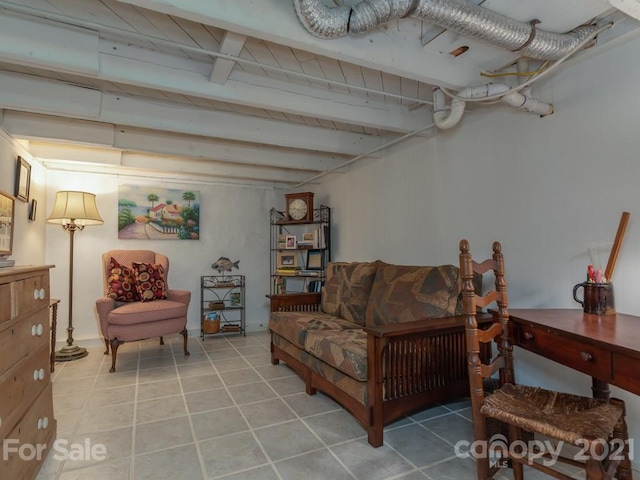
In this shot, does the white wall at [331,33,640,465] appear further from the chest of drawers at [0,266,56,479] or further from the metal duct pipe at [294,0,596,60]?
the chest of drawers at [0,266,56,479]

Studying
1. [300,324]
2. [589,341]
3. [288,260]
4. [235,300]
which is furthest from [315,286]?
[589,341]

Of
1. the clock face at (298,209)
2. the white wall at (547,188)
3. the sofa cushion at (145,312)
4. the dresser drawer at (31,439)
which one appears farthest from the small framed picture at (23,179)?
the white wall at (547,188)

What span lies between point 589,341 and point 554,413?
312mm

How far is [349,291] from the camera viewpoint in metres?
3.04

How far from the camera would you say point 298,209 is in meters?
4.38

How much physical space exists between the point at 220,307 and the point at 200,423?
2356 millimetres

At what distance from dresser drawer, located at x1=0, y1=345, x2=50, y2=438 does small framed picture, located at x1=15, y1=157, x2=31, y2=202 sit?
1.69 meters

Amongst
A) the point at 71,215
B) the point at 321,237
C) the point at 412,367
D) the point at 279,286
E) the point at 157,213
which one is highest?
the point at 157,213

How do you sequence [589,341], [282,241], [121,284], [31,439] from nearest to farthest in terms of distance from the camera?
1. [589,341]
2. [31,439]
3. [121,284]
4. [282,241]

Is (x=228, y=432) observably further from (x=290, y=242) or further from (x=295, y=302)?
(x=290, y=242)

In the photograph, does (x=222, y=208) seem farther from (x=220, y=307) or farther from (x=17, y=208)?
(x=17, y=208)

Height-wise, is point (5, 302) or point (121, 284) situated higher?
point (5, 302)

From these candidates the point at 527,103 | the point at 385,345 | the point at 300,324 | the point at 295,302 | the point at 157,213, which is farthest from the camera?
the point at 157,213

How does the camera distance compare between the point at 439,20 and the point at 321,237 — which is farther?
the point at 321,237
